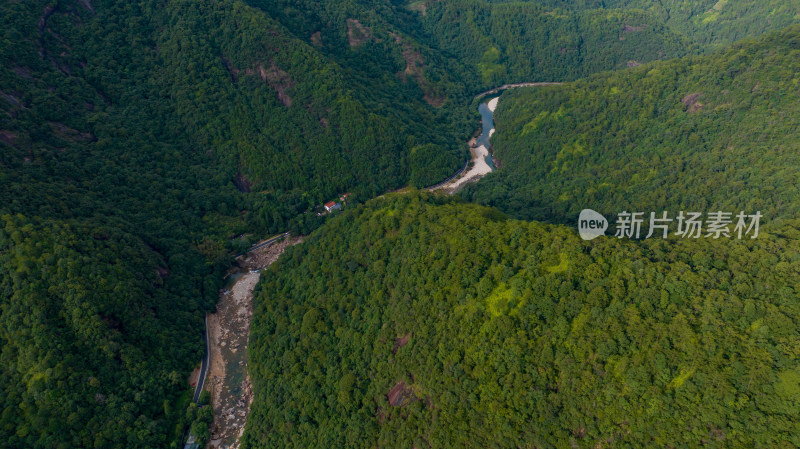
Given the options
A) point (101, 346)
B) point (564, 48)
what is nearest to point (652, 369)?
point (101, 346)

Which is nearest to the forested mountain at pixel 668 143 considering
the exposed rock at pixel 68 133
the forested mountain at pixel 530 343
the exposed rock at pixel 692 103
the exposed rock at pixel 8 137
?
the exposed rock at pixel 692 103

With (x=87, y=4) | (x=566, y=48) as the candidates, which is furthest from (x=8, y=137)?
(x=566, y=48)

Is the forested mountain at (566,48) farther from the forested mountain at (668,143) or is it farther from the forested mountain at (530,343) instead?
the forested mountain at (530,343)

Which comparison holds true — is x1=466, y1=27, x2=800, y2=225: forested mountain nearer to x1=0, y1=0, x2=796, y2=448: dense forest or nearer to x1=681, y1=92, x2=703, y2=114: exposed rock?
x1=681, y1=92, x2=703, y2=114: exposed rock

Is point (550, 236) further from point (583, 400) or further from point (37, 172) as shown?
point (37, 172)

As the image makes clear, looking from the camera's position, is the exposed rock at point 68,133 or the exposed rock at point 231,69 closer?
the exposed rock at point 68,133

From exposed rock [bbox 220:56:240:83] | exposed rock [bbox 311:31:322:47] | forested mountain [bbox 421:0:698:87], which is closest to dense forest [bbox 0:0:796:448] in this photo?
exposed rock [bbox 220:56:240:83]
